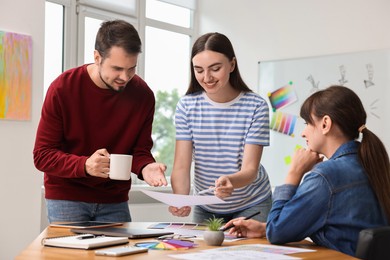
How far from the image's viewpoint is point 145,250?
1707 millimetres

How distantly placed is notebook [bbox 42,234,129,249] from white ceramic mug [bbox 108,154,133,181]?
0.31 metres

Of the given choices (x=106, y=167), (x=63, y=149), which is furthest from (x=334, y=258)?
(x=63, y=149)

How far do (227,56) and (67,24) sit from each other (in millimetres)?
2644

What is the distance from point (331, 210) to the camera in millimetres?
1851

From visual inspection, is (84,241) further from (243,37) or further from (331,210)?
(243,37)

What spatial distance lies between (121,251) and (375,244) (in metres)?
0.68

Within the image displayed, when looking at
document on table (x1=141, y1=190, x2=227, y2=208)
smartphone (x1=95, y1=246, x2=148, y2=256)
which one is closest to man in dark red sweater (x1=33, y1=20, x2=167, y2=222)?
document on table (x1=141, y1=190, x2=227, y2=208)

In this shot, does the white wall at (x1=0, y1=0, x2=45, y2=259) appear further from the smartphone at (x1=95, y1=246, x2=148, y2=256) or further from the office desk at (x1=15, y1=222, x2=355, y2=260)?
the smartphone at (x1=95, y1=246, x2=148, y2=256)

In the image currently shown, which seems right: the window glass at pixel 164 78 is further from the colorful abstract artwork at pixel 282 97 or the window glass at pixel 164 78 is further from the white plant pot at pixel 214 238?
the white plant pot at pixel 214 238

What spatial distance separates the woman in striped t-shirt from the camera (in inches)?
100

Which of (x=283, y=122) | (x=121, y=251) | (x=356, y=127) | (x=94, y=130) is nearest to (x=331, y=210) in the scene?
(x=356, y=127)

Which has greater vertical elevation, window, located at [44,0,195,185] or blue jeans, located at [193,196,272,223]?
window, located at [44,0,195,185]

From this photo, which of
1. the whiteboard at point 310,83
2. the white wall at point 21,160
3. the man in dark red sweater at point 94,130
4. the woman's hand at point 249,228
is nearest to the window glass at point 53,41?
the white wall at point 21,160

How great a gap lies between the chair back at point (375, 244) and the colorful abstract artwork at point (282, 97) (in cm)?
380
